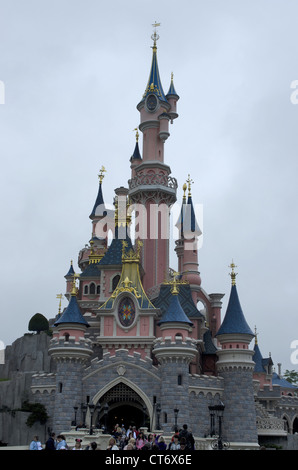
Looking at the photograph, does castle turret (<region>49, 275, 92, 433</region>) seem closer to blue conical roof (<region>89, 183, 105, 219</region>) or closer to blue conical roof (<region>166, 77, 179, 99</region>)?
blue conical roof (<region>166, 77, 179, 99</region>)

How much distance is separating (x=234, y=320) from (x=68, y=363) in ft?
33.1

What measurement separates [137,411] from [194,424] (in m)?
5.23

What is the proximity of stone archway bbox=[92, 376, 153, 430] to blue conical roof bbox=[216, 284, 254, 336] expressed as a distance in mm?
6078

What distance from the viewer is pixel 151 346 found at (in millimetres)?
35250

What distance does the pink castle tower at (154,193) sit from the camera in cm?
4212

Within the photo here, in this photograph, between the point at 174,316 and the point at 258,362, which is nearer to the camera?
the point at 174,316

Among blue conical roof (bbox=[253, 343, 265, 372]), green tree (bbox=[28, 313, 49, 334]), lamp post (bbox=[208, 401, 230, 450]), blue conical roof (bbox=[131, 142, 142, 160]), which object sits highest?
blue conical roof (bbox=[131, 142, 142, 160])

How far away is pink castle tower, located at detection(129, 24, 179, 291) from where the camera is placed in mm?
42125

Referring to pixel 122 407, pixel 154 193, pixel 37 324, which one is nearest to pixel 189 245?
pixel 154 193

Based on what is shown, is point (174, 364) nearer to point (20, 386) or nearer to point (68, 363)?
point (68, 363)

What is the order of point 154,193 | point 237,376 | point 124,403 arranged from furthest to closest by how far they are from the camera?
1. point 154,193
2. point 124,403
3. point 237,376

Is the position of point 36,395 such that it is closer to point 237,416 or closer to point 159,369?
point 159,369

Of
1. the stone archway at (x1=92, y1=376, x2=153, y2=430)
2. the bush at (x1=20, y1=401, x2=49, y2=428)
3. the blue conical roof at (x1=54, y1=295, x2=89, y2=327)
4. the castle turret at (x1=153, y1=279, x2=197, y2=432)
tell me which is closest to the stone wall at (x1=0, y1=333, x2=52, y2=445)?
the bush at (x1=20, y1=401, x2=49, y2=428)
